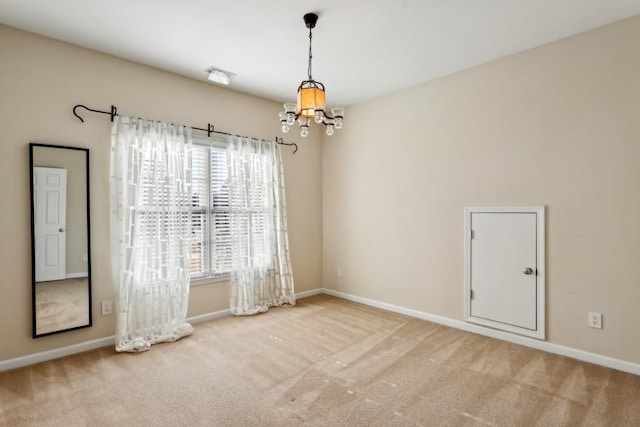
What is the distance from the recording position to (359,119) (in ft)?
15.8

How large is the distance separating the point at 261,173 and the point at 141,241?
1.69 meters

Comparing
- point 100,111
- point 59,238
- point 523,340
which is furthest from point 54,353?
point 523,340

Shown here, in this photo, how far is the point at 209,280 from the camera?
4078mm

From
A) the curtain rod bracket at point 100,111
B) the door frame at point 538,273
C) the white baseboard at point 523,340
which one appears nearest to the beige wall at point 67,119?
the curtain rod bracket at point 100,111

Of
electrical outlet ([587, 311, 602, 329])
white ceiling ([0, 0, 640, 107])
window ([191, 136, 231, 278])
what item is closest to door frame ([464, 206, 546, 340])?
electrical outlet ([587, 311, 602, 329])

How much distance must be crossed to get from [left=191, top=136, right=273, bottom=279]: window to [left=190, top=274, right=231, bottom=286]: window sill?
0.11ft

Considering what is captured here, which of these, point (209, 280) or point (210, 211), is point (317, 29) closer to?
point (210, 211)

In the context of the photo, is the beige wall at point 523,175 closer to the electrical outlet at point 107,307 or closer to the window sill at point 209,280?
the window sill at point 209,280

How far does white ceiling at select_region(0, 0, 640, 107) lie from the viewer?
2.57 m

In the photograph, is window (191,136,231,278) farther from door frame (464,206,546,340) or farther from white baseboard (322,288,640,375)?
door frame (464,206,546,340)

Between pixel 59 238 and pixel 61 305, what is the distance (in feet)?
1.99

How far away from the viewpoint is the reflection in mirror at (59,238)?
2.92 metres

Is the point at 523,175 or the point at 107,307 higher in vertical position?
the point at 523,175

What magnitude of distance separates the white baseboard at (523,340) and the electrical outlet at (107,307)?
3.08 meters
